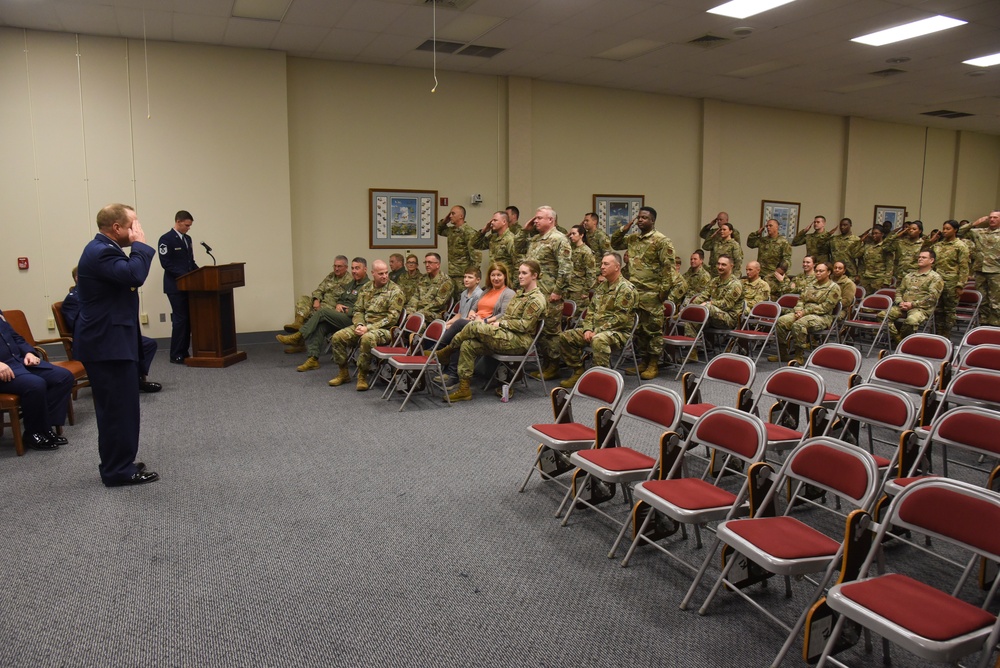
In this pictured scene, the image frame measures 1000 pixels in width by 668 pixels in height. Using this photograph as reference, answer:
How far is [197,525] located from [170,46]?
263 inches

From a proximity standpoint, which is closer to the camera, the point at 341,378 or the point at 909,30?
the point at 341,378

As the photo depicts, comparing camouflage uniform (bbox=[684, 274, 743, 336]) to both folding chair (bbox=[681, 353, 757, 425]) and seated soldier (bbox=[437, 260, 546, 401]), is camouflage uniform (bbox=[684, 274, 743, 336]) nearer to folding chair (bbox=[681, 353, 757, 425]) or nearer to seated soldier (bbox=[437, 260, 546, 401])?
seated soldier (bbox=[437, 260, 546, 401])

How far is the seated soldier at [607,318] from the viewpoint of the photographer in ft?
20.2

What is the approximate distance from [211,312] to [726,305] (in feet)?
18.8

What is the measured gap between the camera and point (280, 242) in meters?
8.77

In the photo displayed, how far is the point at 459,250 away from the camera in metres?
9.12

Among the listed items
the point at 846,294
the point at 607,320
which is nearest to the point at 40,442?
the point at 607,320

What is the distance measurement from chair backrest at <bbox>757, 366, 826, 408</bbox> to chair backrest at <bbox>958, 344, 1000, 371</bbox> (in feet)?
5.75

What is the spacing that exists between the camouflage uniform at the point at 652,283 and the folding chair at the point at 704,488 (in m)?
3.92

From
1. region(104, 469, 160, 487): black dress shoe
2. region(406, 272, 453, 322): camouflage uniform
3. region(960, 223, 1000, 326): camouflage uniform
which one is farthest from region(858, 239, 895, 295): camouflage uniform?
region(104, 469, 160, 487): black dress shoe

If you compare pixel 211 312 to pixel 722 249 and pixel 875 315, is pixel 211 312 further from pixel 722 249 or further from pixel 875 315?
pixel 875 315

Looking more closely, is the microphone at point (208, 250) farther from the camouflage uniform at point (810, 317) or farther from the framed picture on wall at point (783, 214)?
the framed picture on wall at point (783, 214)

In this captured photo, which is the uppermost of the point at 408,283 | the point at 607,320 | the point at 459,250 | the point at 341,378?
the point at 459,250

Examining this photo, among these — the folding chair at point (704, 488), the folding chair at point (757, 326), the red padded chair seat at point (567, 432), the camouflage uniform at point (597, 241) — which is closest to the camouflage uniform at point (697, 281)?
the folding chair at point (757, 326)
